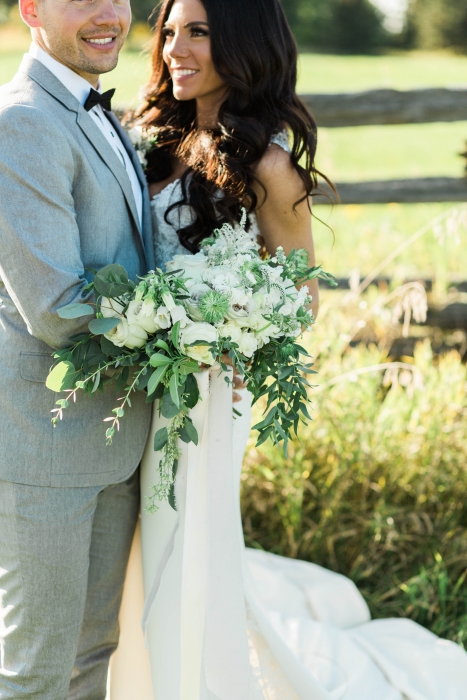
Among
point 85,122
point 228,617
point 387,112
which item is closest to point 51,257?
point 85,122

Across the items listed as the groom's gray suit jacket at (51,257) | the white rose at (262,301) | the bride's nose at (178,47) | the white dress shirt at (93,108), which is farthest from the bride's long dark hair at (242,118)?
the white rose at (262,301)

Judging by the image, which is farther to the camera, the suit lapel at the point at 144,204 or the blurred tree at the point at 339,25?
the blurred tree at the point at 339,25

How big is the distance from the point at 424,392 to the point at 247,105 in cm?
177

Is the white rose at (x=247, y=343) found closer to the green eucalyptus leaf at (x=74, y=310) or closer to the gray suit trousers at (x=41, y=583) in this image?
the green eucalyptus leaf at (x=74, y=310)

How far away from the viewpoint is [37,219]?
Answer: 6.23 ft

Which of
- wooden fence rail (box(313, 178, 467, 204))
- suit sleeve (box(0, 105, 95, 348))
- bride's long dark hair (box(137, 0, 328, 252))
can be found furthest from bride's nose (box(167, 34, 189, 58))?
wooden fence rail (box(313, 178, 467, 204))

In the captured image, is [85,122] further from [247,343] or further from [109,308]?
[247,343]

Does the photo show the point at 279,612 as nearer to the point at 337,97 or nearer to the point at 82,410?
the point at 82,410

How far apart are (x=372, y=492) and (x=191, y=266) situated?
74.6 inches

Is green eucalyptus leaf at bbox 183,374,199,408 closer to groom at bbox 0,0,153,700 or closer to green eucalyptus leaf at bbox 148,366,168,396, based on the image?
green eucalyptus leaf at bbox 148,366,168,396

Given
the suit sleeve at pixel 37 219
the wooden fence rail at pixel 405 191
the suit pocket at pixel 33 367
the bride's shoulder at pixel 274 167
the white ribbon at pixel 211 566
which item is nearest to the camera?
the suit sleeve at pixel 37 219

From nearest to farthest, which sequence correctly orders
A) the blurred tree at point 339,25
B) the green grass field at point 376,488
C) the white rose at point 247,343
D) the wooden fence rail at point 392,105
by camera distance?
the white rose at point 247,343 < the green grass field at point 376,488 < the wooden fence rail at point 392,105 < the blurred tree at point 339,25

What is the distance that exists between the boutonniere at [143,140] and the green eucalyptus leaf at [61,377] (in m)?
1.11

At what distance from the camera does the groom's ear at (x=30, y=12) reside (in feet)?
6.96
